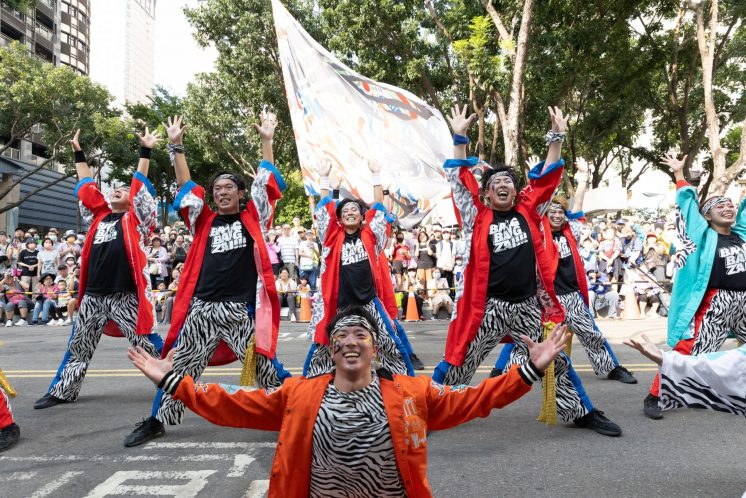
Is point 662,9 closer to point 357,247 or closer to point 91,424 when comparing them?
point 357,247

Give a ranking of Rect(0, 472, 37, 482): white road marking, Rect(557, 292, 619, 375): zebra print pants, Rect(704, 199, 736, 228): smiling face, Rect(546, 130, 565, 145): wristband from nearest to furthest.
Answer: Rect(0, 472, 37, 482): white road marking < Rect(546, 130, 565, 145): wristband < Rect(704, 199, 736, 228): smiling face < Rect(557, 292, 619, 375): zebra print pants

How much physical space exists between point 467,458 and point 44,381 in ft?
17.1

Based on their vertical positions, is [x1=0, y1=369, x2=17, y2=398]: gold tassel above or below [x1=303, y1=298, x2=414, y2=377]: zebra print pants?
below

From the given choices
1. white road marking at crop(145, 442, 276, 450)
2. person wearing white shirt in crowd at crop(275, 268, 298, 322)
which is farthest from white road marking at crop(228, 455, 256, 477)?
person wearing white shirt in crowd at crop(275, 268, 298, 322)

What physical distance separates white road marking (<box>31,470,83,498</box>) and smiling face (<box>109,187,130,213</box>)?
8.21 ft

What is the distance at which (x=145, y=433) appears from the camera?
179 inches

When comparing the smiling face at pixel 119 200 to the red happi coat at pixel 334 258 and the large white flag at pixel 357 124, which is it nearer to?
the red happi coat at pixel 334 258

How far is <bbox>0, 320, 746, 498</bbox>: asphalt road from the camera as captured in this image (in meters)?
3.58

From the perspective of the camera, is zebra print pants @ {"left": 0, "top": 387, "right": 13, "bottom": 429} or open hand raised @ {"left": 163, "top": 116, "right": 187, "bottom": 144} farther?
open hand raised @ {"left": 163, "top": 116, "right": 187, "bottom": 144}

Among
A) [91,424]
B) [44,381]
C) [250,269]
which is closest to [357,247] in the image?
[250,269]

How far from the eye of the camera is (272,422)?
2695 mm

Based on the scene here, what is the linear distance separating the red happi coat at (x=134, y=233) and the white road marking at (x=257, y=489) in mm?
2158

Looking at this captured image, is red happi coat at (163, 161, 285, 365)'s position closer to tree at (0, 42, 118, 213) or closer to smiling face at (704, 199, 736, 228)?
smiling face at (704, 199, 736, 228)

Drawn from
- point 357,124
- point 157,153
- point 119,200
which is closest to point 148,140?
point 119,200
